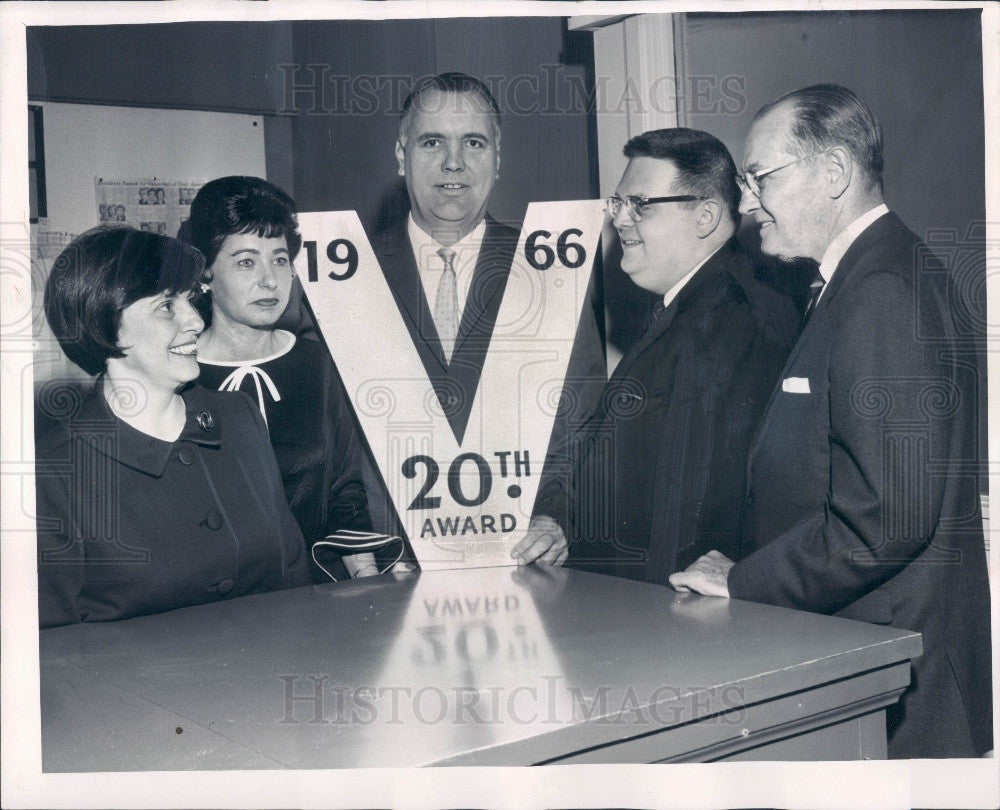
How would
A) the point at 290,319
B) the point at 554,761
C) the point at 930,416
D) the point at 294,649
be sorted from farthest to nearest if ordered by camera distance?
the point at 290,319 → the point at 930,416 → the point at 294,649 → the point at 554,761

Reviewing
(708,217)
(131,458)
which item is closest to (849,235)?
(708,217)

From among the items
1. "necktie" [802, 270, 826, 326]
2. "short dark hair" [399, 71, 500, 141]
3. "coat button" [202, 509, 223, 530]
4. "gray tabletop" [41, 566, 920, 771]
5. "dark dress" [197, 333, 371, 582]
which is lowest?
"gray tabletop" [41, 566, 920, 771]

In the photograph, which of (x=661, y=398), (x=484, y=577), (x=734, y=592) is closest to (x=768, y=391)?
(x=661, y=398)

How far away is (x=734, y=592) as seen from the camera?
2.18m

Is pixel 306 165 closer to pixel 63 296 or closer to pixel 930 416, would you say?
pixel 63 296

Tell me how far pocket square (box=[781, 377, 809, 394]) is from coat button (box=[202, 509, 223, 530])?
3.99 feet

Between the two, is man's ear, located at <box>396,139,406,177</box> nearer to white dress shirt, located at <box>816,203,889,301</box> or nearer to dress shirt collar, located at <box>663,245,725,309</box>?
dress shirt collar, located at <box>663,245,725,309</box>

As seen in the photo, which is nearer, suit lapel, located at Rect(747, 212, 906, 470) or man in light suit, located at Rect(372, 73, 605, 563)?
suit lapel, located at Rect(747, 212, 906, 470)

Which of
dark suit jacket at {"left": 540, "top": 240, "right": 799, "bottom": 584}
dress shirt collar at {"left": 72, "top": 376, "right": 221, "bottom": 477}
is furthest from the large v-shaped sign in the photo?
dress shirt collar at {"left": 72, "top": 376, "right": 221, "bottom": 477}

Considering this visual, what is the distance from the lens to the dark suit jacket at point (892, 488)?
2133 millimetres

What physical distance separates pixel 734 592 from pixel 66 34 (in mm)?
1807

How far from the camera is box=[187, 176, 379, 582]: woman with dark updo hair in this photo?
88.2 inches

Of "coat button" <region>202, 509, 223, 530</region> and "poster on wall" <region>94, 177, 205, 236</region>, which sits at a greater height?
"poster on wall" <region>94, 177, 205, 236</region>

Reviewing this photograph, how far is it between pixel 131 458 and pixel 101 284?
0.37 metres
